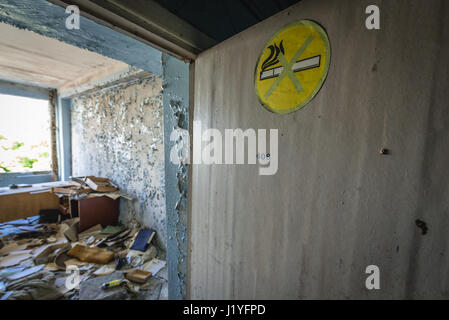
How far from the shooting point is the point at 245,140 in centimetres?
74

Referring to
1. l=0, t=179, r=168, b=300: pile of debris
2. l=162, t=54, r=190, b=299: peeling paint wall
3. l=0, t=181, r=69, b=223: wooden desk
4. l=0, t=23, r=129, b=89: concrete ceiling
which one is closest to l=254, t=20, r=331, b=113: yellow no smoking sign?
l=162, t=54, r=190, b=299: peeling paint wall

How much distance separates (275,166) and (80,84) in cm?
444

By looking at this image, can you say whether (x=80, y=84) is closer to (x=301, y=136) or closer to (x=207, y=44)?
(x=207, y=44)

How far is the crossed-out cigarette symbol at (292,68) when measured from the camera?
550 mm

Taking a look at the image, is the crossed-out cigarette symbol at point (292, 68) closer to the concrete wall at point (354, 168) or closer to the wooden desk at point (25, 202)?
the concrete wall at point (354, 168)

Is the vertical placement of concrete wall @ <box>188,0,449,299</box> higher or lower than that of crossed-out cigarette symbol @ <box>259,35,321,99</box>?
lower

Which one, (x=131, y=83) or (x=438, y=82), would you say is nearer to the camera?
(x=438, y=82)

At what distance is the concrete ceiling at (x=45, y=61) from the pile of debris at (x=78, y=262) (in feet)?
8.33

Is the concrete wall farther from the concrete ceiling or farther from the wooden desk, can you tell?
the wooden desk

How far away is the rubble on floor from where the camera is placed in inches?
63.5

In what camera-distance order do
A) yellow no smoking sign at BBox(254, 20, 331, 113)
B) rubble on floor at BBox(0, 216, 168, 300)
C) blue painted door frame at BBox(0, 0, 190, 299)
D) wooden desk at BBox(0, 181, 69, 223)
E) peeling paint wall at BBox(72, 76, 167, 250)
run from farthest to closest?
wooden desk at BBox(0, 181, 69, 223) → peeling paint wall at BBox(72, 76, 167, 250) → rubble on floor at BBox(0, 216, 168, 300) → blue painted door frame at BBox(0, 0, 190, 299) → yellow no smoking sign at BBox(254, 20, 331, 113)

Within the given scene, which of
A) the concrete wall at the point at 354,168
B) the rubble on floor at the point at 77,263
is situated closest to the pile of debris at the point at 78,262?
the rubble on floor at the point at 77,263

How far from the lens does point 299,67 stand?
1.88 feet
